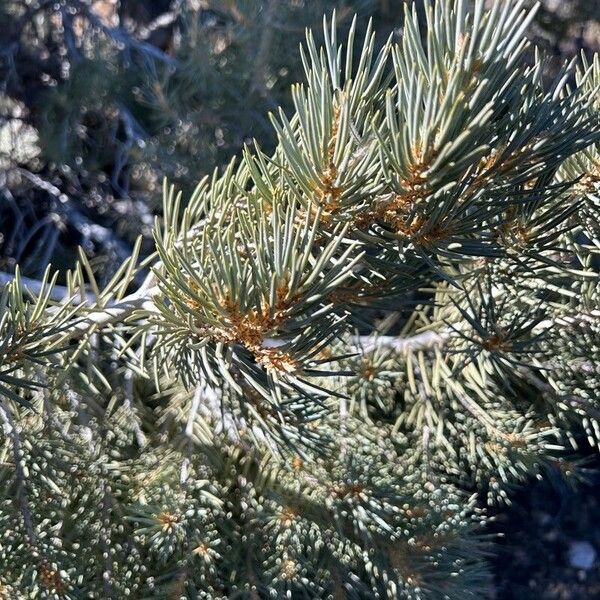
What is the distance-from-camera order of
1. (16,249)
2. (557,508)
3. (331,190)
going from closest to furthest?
(331,190) → (16,249) → (557,508)

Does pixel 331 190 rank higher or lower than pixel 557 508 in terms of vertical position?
higher

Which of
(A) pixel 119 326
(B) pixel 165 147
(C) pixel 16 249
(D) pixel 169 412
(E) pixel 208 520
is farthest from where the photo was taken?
(C) pixel 16 249

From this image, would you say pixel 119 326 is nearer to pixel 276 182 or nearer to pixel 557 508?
pixel 276 182

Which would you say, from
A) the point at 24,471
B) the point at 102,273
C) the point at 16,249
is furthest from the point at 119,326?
the point at 16,249

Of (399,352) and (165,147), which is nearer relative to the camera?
(399,352)

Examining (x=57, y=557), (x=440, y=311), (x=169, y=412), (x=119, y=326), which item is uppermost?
(x=440, y=311)

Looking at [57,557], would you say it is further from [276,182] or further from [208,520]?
[276,182]

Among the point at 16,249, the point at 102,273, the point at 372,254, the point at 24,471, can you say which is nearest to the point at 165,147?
the point at 102,273
